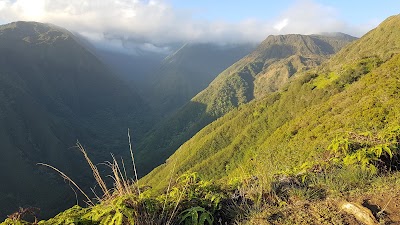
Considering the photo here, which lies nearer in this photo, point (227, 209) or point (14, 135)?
point (227, 209)

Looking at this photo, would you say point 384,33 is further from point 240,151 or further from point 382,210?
point 382,210

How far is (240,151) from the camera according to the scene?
271 feet

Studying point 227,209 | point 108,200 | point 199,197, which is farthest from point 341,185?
point 108,200

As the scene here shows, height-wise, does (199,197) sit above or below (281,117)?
above

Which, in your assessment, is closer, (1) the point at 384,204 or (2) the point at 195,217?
(2) the point at 195,217

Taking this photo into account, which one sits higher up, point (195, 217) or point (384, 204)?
point (195, 217)

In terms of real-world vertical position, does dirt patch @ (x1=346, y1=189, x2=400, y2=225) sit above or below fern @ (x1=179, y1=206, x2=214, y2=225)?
below

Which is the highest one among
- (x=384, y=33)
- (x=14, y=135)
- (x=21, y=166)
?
(x=384, y=33)

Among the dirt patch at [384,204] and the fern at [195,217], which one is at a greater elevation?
the fern at [195,217]

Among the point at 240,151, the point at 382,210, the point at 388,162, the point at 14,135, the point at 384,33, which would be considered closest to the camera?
the point at 382,210

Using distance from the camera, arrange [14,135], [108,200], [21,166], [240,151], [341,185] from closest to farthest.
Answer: [108,200] < [341,185] < [240,151] < [21,166] < [14,135]

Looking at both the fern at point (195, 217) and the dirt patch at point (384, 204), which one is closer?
the dirt patch at point (384, 204)

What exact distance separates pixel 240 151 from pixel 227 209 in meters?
77.7

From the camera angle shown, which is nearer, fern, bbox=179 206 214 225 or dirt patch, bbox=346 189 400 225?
dirt patch, bbox=346 189 400 225
